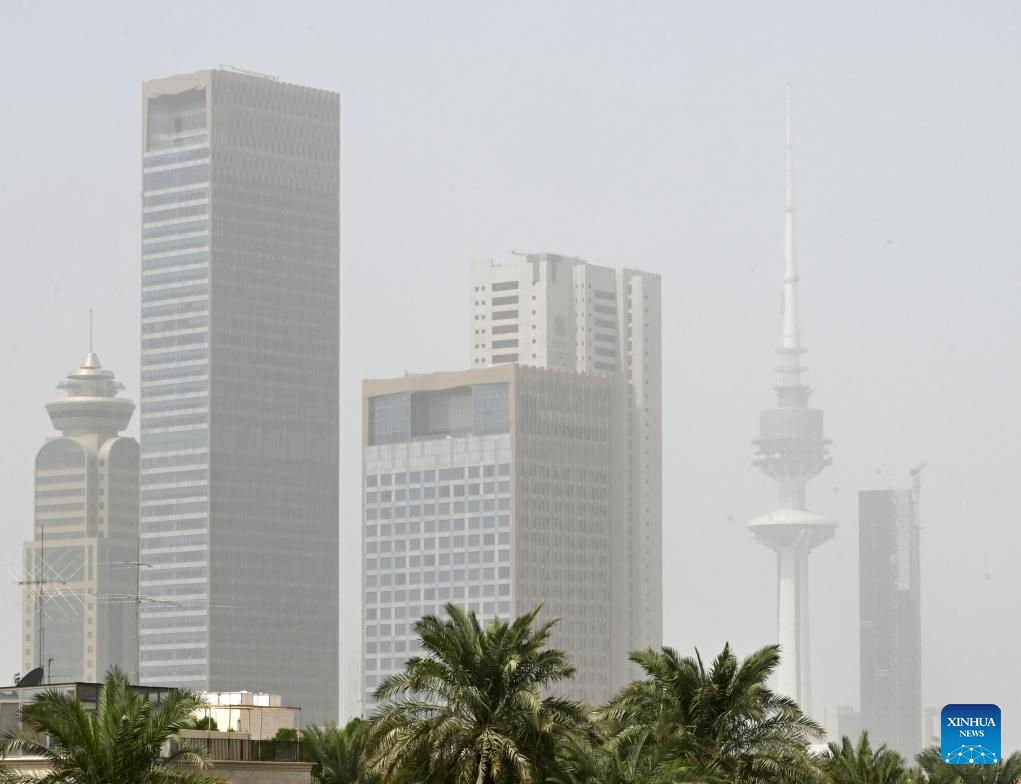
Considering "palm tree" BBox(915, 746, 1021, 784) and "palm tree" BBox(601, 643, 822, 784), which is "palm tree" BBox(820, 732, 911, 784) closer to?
"palm tree" BBox(915, 746, 1021, 784)

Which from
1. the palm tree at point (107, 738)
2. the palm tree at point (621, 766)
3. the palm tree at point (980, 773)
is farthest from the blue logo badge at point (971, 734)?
the palm tree at point (980, 773)

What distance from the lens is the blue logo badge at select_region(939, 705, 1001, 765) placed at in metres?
71.9

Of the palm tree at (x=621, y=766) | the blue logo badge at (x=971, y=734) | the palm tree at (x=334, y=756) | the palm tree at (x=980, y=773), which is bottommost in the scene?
the palm tree at (x=980, y=773)

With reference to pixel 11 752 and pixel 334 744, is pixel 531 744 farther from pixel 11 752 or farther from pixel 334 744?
pixel 334 744

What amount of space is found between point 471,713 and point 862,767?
2744 centimetres

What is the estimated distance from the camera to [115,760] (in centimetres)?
6494

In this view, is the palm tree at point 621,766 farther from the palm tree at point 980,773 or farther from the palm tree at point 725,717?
the palm tree at point 980,773

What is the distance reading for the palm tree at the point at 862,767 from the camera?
99375mm

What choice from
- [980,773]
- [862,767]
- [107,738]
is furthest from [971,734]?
[980,773]

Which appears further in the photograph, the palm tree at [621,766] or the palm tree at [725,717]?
the palm tree at [725,717]

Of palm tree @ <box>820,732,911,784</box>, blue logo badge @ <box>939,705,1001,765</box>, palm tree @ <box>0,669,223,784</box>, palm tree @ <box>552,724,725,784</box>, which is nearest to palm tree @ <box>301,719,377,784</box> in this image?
palm tree @ <box>820,732,911,784</box>

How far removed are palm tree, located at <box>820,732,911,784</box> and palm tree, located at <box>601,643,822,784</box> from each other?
43.7 feet

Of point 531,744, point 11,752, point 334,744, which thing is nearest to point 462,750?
point 531,744

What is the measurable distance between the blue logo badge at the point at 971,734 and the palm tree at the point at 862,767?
23490mm
